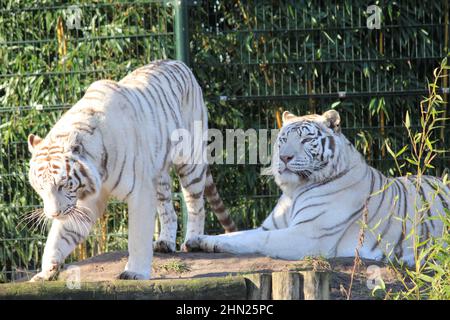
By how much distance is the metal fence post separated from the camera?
6511 mm

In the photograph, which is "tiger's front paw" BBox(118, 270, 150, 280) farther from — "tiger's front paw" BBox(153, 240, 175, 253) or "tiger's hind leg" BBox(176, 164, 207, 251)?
"tiger's hind leg" BBox(176, 164, 207, 251)

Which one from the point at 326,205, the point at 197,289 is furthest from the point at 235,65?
the point at 197,289

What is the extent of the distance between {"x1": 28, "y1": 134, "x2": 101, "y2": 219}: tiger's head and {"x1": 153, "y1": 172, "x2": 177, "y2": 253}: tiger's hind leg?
985 millimetres

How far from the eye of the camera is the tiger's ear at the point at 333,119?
572 cm

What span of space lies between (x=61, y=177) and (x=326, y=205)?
5.92 feet

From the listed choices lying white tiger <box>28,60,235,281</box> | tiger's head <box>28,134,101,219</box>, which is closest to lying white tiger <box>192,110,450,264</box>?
lying white tiger <box>28,60,235,281</box>

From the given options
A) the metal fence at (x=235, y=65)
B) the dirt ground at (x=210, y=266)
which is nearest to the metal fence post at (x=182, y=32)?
the metal fence at (x=235, y=65)

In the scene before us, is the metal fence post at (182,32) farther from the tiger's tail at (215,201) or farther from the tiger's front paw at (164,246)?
the tiger's front paw at (164,246)

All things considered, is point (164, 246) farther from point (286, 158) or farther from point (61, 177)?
point (61, 177)

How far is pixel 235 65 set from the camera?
22.1 feet

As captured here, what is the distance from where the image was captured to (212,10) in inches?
277
